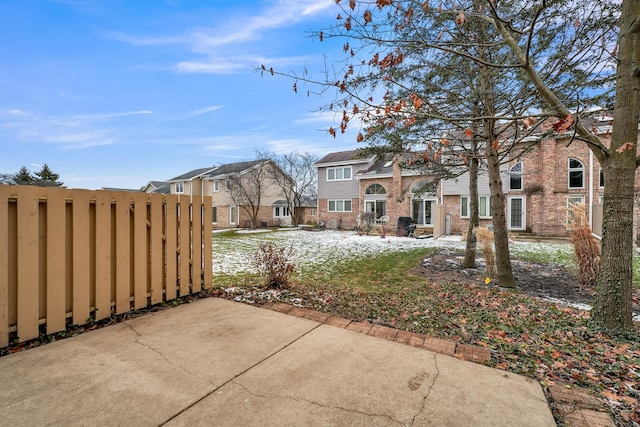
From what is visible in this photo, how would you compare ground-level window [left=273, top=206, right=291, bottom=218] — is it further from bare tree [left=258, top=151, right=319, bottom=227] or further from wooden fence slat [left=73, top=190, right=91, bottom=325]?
wooden fence slat [left=73, top=190, right=91, bottom=325]

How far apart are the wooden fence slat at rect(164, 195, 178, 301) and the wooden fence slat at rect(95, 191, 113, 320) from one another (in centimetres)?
68

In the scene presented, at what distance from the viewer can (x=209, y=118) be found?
17.7 meters

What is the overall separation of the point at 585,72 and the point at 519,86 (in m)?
1.00

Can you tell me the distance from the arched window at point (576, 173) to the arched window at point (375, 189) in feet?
34.6

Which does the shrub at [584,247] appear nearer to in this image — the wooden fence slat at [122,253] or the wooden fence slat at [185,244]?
the wooden fence slat at [185,244]

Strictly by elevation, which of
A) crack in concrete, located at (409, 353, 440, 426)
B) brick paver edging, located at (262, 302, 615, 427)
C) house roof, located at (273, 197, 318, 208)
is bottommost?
brick paver edging, located at (262, 302, 615, 427)

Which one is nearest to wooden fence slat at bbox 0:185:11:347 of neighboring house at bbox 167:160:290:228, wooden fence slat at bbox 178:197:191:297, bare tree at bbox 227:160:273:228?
wooden fence slat at bbox 178:197:191:297

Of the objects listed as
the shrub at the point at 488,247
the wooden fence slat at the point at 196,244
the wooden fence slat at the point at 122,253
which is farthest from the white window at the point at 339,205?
the wooden fence slat at the point at 122,253

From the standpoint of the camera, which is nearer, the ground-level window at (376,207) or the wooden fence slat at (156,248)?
the wooden fence slat at (156,248)

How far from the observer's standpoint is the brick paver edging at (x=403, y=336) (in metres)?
2.59

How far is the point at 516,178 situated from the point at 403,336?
58.8ft

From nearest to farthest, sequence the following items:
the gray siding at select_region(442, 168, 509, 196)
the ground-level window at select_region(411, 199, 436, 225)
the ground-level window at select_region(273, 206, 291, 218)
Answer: the gray siding at select_region(442, 168, 509, 196) → the ground-level window at select_region(411, 199, 436, 225) → the ground-level window at select_region(273, 206, 291, 218)

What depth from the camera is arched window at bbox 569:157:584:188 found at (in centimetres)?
1514

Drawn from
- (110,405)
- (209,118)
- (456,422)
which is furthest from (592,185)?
(209,118)
